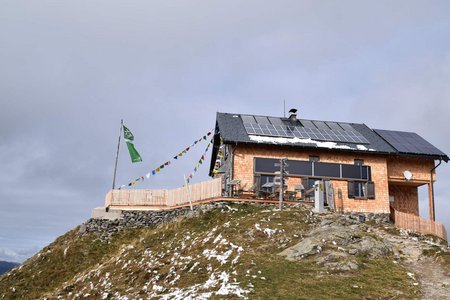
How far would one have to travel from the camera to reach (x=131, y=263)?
23969 millimetres

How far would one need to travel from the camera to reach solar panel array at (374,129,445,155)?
35.2 meters

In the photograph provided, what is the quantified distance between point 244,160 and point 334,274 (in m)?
15.2

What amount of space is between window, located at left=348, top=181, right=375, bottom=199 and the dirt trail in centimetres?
796

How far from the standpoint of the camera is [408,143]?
36.8 meters

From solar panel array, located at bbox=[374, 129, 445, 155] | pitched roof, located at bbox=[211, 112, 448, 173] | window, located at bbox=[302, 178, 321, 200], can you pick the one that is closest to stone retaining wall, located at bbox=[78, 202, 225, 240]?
pitched roof, located at bbox=[211, 112, 448, 173]

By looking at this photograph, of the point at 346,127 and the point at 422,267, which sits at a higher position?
the point at 346,127

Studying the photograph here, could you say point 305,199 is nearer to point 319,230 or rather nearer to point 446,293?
point 319,230

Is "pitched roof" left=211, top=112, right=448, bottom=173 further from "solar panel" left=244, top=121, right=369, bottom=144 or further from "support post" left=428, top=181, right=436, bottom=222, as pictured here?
"support post" left=428, top=181, right=436, bottom=222

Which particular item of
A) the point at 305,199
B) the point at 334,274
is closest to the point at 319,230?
the point at 334,274

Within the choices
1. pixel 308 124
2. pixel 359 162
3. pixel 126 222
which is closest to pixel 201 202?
pixel 126 222

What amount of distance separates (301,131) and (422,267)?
57.4ft

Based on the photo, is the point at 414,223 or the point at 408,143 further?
the point at 408,143

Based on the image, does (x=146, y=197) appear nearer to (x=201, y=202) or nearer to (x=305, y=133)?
(x=201, y=202)

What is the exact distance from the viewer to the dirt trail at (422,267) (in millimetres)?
16469
